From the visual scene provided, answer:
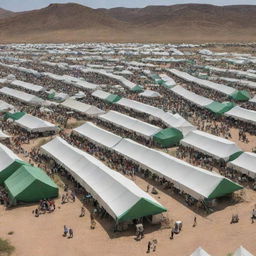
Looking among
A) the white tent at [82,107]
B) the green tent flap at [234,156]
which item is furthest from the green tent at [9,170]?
the white tent at [82,107]

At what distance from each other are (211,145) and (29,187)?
13.0 meters

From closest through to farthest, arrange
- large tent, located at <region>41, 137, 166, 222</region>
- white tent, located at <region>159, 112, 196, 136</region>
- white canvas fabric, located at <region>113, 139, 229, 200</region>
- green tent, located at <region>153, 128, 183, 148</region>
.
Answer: large tent, located at <region>41, 137, 166, 222</region>, white canvas fabric, located at <region>113, 139, 229, 200</region>, green tent, located at <region>153, 128, 183, 148</region>, white tent, located at <region>159, 112, 196, 136</region>

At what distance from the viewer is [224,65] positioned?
3167 inches

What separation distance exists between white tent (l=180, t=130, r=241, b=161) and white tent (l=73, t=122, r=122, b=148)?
5073mm

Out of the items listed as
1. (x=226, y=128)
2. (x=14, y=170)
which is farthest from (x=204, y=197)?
(x=226, y=128)

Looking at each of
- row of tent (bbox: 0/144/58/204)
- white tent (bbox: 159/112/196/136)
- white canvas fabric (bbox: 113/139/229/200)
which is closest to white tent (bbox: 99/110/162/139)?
Result: white tent (bbox: 159/112/196/136)

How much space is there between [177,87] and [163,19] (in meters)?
148

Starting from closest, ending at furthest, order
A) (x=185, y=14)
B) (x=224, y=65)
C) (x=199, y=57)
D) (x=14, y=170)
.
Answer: (x=14, y=170)
(x=224, y=65)
(x=199, y=57)
(x=185, y=14)

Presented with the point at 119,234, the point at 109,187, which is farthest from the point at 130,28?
the point at 119,234

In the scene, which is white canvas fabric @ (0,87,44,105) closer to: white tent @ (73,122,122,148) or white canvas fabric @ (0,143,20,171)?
white tent @ (73,122,122,148)

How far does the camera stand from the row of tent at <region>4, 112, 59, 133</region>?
38250mm

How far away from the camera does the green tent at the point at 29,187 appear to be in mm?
24344

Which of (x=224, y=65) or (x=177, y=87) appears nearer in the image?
(x=177, y=87)

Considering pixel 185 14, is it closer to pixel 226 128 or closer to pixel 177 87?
pixel 177 87
